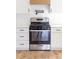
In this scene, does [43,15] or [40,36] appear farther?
[43,15]

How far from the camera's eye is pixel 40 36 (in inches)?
266

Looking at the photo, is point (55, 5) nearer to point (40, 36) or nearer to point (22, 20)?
point (40, 36)

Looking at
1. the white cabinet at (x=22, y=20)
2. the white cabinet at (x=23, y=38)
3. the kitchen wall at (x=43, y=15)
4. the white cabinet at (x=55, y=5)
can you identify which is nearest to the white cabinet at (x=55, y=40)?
the kitchen wall at (x=43, y=15)

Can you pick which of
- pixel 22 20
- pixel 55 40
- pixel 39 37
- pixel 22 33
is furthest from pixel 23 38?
pixel 55 40

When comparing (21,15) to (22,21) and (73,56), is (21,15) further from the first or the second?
(73,56)

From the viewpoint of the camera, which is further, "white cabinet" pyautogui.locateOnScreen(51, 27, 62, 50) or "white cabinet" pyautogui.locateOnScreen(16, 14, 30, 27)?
"white cabinet" pyautogui.locateOnScreen(16, 14, 30, 27)

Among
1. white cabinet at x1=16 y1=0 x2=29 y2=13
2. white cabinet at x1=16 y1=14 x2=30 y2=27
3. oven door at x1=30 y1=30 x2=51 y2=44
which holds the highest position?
white cabinet at x1=16 y1=0 x2=29 y2=13

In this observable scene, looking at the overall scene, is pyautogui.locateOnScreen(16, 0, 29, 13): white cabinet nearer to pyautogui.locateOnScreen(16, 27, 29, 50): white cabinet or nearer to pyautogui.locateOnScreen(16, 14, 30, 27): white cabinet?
pyautogui.locateOnScreen(16, 14, 30, 27): white cabinet

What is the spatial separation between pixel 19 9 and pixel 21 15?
1.47ft

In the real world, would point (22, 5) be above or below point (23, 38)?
above

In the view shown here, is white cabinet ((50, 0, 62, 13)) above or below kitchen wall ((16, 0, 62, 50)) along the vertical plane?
above

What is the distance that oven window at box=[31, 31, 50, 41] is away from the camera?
22.0ft

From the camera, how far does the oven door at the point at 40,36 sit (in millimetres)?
6711

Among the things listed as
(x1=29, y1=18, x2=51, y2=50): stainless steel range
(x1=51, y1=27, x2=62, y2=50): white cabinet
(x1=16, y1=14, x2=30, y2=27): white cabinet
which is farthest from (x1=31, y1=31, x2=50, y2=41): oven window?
(x1=16, y1=14, x2=30, y2=27): white cabinet
